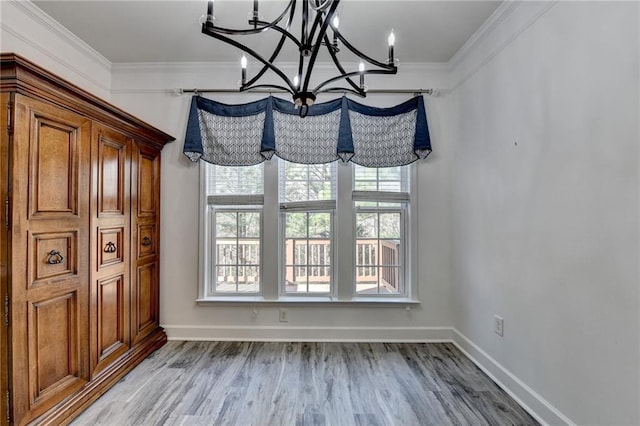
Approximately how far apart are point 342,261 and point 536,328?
1.59 meters

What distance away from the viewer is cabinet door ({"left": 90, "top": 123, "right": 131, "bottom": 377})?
208 cm

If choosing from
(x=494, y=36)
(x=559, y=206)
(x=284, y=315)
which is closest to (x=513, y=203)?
(x=559, y=206)

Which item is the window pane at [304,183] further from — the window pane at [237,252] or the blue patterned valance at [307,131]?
the window pane at [237,252]

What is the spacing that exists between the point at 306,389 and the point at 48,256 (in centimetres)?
181

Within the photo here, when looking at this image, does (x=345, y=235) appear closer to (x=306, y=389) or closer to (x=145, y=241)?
(x=306, y=389)

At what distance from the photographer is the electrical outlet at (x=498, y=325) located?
2223 millimetres

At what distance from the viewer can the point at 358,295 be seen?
3059mm

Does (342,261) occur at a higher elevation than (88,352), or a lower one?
higher

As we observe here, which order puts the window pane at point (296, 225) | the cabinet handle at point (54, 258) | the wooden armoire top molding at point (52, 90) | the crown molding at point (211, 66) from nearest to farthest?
the wooden armoire top molding at point (52, 90), the cabinet handle at point (54, 258), the crown molding at point (211, 66), the window pane at point (296, 225)

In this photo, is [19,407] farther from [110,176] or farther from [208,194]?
[208,194]

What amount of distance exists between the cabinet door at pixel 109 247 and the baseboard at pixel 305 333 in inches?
24.9

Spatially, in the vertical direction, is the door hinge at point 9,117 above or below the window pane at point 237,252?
above

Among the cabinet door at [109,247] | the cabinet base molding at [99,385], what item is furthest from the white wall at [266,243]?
the cabinet door at [109,247]

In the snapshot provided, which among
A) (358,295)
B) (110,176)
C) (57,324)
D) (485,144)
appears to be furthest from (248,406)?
(485,144)
